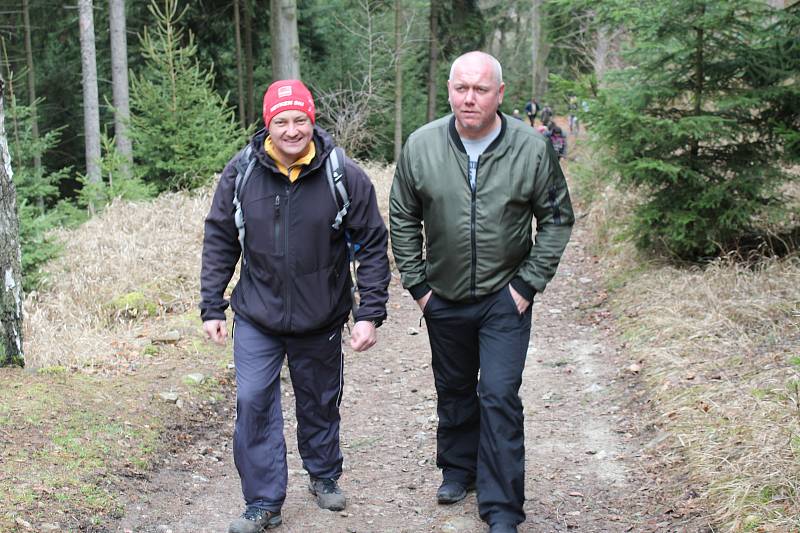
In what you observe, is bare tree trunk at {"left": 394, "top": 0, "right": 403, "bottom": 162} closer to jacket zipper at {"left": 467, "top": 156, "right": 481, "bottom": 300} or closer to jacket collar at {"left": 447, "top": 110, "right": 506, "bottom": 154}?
jacket collar at {"left": 447, "top": 110, "right": 506, "bottom": 154}

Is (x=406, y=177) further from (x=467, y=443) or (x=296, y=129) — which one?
(x=467, y=443)

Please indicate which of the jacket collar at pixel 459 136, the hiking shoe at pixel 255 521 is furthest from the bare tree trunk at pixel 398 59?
the hiking shoe at pixel 255 521

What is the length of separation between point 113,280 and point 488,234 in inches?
Answer: 257

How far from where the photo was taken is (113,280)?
9.40 meters

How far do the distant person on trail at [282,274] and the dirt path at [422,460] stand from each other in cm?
59

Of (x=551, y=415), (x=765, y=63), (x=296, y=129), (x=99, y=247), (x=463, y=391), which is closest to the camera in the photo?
(x=296, y=129)

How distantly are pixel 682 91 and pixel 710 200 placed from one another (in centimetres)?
121

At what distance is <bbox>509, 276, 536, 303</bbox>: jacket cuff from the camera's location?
4082 millimetres

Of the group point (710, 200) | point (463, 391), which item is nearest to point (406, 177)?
point (463, 391)

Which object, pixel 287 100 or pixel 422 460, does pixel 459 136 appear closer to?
pixel 287 100

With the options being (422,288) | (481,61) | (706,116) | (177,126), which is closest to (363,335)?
(422,288)

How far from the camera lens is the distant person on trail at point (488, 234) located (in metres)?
4.00

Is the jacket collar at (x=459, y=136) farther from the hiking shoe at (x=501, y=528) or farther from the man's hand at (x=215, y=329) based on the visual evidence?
the hiking shoe at (x=501, y=528)

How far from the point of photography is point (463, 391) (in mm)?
4438
